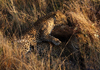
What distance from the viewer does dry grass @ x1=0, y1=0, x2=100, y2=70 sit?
102 inches

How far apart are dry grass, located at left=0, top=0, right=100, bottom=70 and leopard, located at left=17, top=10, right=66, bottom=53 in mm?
159

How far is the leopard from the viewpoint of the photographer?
9.93 ft

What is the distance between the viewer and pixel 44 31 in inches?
123

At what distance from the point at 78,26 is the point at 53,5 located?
1.70m

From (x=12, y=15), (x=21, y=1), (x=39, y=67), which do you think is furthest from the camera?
(x=21, y=1)

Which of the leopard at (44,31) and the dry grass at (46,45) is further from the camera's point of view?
the leopard at (44,31)

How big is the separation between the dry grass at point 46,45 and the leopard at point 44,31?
16 centimetres

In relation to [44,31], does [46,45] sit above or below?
below

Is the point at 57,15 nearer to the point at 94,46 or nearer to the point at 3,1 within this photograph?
the point at 94,46

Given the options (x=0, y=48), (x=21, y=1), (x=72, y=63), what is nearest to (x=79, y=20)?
(x=72, y=63)

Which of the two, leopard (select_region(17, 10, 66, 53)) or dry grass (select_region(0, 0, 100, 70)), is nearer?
dry grass (select_region(0, 0, 100, 70))

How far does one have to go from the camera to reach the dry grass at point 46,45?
2.59 meters

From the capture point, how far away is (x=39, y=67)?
2.50 metres

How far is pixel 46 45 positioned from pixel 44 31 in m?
0.28
